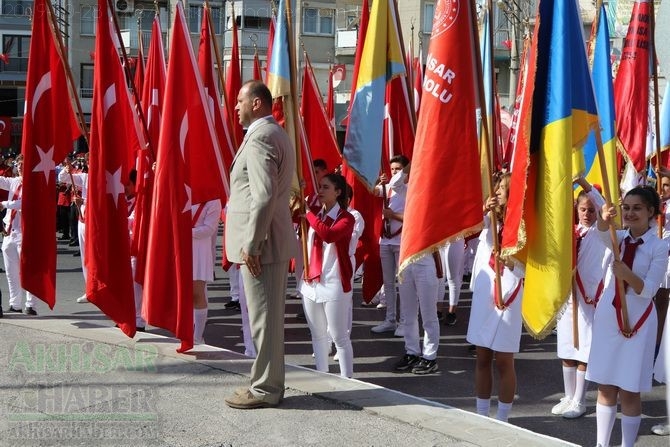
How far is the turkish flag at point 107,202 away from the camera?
6906 mm

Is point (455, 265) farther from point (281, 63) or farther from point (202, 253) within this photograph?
point (281, 63)

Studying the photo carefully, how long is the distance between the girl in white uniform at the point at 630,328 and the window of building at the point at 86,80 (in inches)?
1759

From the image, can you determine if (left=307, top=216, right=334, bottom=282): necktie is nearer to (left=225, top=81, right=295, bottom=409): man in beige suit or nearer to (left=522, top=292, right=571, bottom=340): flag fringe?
(left=225, top=81, right=295, bottom=409): man in beige suit

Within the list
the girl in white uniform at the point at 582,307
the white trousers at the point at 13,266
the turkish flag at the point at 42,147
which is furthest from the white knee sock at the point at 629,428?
the white trousers at the point at 13,266

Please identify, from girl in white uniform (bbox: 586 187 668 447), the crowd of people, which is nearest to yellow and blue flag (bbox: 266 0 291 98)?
the crowd of people

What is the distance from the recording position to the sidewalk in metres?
4.71

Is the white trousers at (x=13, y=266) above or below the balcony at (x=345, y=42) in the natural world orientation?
below

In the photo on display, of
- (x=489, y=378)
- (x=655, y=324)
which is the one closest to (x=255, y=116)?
(x=489, y=378)

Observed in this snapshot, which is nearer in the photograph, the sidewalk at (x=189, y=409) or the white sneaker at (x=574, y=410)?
the sidewalk at (x=189, y=409)

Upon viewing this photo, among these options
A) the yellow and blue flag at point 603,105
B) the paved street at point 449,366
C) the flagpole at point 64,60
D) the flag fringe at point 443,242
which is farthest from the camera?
the flagpole at point 64,60

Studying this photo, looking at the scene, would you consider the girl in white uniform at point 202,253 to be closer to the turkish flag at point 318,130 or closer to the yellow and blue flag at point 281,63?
the yellow and blue flag at point 281,63

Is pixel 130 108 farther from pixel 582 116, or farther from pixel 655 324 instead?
pixel 655 324

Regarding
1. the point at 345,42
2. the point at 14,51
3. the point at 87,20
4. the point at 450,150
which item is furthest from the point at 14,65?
the point at 450,150

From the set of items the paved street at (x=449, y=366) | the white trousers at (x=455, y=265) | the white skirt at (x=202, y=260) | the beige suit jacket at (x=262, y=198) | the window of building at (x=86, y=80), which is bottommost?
the paved street at (x=449, y=366)
